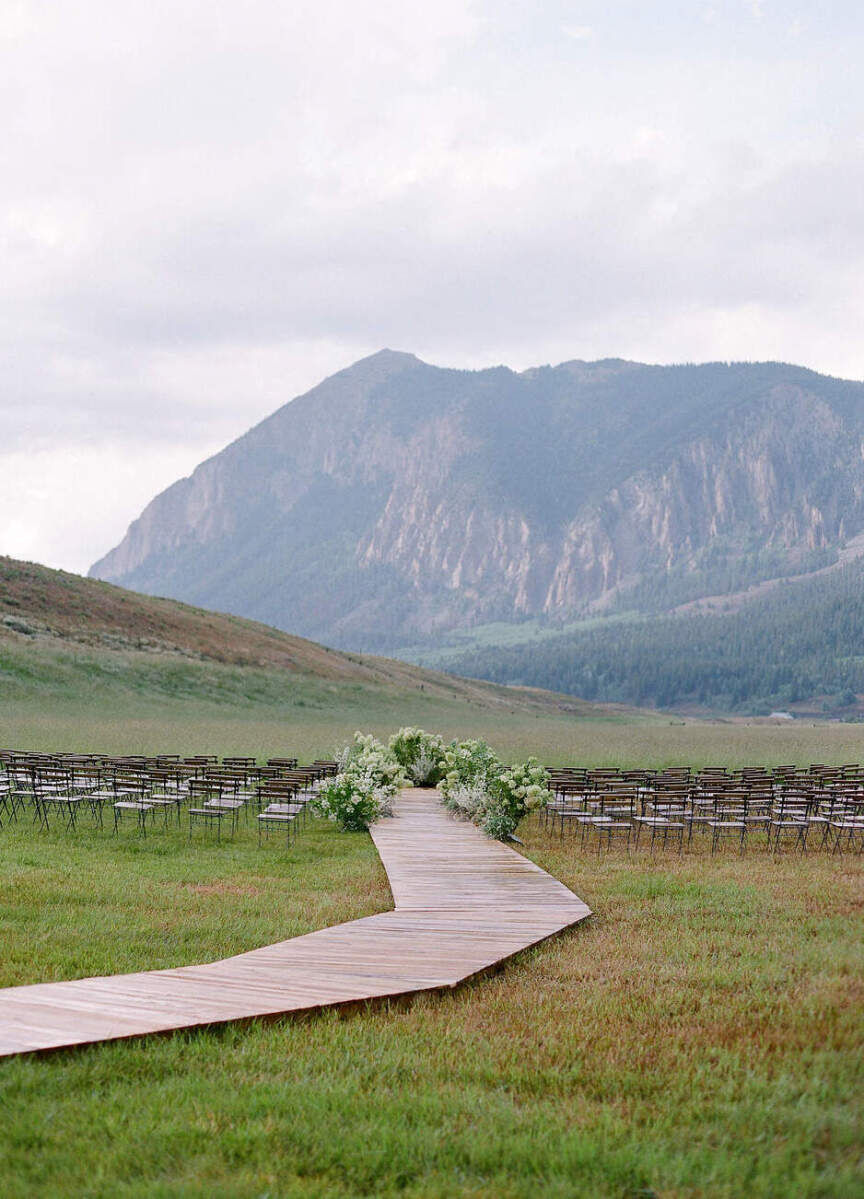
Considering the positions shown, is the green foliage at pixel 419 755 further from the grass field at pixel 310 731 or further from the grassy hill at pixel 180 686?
the grassy hill at pixel 180 686

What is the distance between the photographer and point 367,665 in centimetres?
8756

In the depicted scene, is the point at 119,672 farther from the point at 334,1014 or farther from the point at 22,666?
the point at 334,1014

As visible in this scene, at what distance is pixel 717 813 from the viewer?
693 inches

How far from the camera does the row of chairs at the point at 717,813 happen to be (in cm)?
1684

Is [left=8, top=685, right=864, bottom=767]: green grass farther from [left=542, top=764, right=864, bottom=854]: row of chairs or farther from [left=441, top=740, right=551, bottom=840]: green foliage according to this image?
[left=441, top=740, right=551, bottom=840]: green foliage

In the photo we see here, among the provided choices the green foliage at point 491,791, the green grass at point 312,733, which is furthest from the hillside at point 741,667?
the green foliage at point 491,791

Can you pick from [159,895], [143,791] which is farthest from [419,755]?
[159,895]

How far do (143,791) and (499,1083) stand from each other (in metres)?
13.0

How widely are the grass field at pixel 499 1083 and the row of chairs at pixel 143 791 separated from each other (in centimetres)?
769

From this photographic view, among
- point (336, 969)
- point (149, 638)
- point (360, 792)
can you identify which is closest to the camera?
point (336, 969)

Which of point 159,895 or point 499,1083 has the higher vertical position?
point 499,1083

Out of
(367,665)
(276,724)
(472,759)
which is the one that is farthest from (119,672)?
(472,759)

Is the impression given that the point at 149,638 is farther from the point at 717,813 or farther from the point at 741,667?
the point at 741,667

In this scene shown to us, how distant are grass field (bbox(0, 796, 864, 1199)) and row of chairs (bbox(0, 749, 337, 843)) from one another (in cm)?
769
